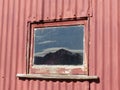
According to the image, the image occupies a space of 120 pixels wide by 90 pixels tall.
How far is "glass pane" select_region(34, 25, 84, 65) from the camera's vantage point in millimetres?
4984

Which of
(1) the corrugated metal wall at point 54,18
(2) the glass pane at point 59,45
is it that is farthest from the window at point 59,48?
(1) the corrugated metal wall at point 54,18

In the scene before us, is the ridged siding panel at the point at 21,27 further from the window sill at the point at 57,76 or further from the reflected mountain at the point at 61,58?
the reflected mountain at the point at 61,58

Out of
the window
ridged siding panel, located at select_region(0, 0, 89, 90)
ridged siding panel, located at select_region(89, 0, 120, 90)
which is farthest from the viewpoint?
ridged siding panel, located at select_region(0, 0, 89, 90)

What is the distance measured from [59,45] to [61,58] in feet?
0.72

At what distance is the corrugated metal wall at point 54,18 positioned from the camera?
4727 mm

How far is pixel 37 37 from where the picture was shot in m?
5.33

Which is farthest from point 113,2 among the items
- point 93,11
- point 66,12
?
point 66,12

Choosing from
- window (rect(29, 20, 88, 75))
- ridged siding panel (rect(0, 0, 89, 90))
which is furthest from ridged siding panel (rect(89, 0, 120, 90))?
ridged siding panel (rect(0, 0, 89, 90))

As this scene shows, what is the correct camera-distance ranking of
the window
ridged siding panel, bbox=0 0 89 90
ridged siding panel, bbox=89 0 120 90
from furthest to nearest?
ridged siding panel, bbox=0 0 89 90 → the window → ridged siding panel, bbox=89 0 120 90

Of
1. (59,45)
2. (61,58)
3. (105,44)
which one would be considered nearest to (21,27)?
(59,45)

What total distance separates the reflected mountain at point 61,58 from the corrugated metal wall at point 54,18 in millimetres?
223

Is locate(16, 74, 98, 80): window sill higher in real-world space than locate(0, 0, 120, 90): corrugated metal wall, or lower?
lower

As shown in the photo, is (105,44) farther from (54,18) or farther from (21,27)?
(21,27)

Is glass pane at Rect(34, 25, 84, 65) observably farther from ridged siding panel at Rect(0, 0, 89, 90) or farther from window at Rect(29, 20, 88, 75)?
ridged siding panel at Rect(0, 0, 89, 90)
